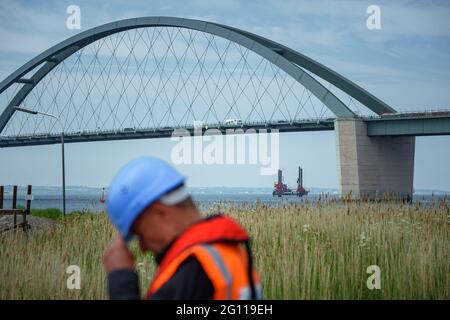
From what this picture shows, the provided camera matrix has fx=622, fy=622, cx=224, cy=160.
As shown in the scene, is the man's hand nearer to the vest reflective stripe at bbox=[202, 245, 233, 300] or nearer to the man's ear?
the man's ear

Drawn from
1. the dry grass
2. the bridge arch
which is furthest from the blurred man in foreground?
the bridge arch

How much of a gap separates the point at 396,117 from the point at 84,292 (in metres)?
53.1

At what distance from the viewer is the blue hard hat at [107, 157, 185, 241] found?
7.26 ft

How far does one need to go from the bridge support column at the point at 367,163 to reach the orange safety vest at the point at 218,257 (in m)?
54.6

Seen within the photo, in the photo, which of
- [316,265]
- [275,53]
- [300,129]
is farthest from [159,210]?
[300,129]

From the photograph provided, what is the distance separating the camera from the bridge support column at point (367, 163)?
57625 mm

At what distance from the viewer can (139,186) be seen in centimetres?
222

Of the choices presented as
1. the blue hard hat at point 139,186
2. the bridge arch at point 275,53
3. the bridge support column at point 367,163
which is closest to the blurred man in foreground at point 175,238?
the blue hard hat at point 139,186

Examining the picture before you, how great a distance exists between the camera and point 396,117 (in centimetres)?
5706

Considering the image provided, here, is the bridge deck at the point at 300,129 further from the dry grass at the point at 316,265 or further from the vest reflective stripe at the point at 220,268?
the vest reflective stripe at the point at 220,268

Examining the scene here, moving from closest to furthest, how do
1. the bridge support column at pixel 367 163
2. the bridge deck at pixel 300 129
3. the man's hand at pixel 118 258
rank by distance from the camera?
the man's hand at pixel 118 258 < the bridge deck at pixel 300 129 < the bridge support column at pixel 367 163

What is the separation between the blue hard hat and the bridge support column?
5466 cm

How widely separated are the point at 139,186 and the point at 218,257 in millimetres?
380

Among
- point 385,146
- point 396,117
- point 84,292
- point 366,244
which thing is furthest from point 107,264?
point 385,146
